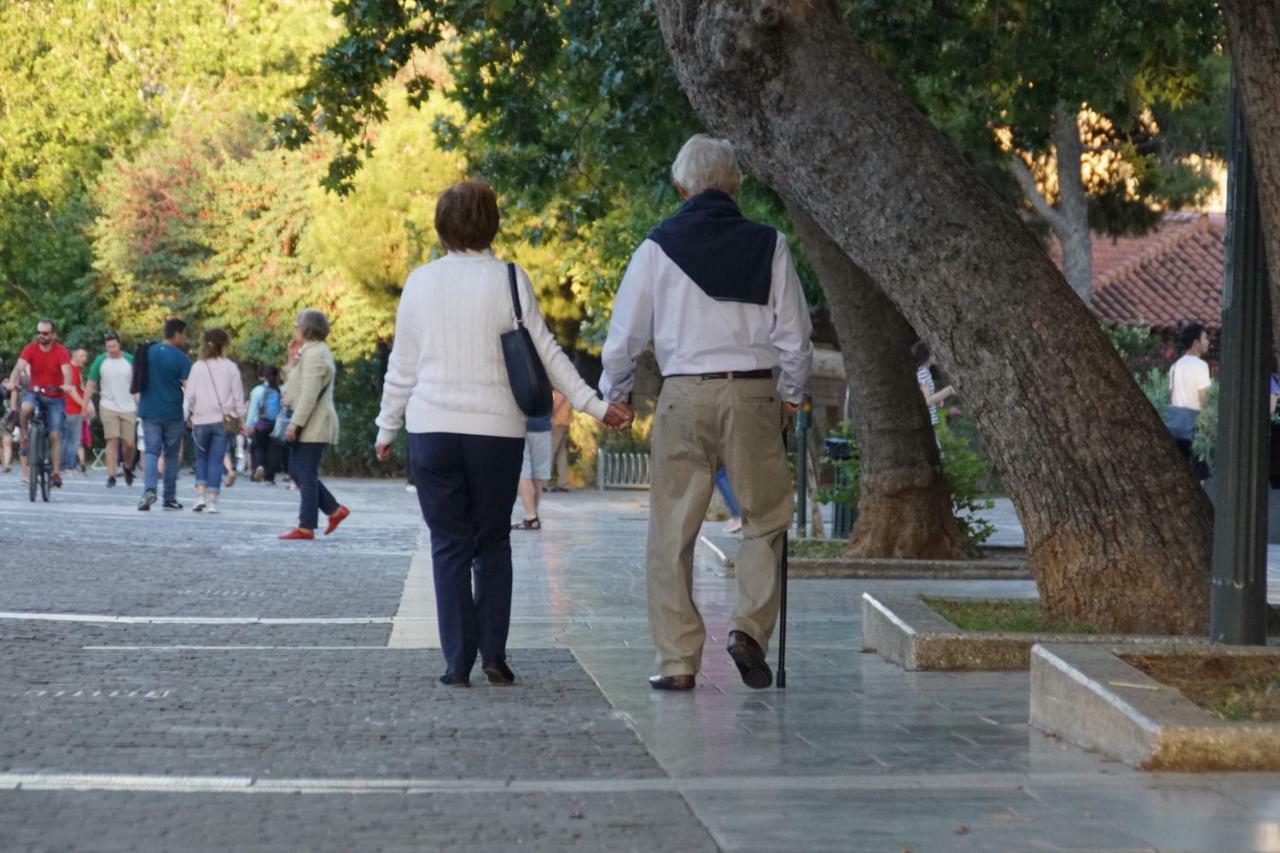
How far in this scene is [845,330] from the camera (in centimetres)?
1367

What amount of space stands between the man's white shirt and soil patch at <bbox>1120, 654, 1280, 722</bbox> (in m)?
1.63

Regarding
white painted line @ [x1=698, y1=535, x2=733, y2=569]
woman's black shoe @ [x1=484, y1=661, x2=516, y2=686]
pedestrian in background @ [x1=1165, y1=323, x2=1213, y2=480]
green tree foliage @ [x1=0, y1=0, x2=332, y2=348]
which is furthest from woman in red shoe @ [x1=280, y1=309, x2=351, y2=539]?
green tree foliage @ [x1=0, y1=0, x2=332, y2=348]

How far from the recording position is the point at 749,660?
7.66 m

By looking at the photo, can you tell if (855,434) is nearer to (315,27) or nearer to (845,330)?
(845,330)

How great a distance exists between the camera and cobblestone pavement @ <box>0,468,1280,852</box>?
5148 millimetres

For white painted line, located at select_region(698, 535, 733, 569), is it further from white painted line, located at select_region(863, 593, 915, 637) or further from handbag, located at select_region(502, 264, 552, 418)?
handbag, located at select_region(502, 264, 552, 418)

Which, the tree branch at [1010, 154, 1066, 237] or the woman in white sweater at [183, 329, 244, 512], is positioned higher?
the tree branch at [1010, 154, 1066, 237]

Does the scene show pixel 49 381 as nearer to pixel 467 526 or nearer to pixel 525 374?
pixel 467 526

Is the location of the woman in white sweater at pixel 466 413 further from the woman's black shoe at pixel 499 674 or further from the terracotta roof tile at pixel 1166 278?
the terracotta roof tile at pixel 1166 278

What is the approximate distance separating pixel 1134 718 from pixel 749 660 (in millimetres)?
1953

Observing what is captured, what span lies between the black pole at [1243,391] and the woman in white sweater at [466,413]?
2124 millimetres

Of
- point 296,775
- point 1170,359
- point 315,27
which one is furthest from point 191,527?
point 315,27

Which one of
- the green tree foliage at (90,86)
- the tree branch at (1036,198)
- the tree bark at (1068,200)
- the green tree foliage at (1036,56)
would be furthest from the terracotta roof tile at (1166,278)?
the green tree foliage at (1036,56)

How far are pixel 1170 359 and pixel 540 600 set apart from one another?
26.4 metres
